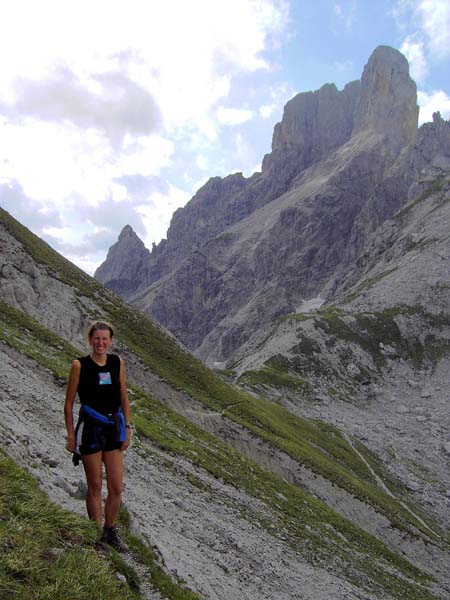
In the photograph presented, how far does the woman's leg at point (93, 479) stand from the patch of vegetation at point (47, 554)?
0.32 metres

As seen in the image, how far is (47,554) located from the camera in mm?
7191

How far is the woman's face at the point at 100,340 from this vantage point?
350 inches

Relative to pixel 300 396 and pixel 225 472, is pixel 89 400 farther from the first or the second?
pixel 300 396

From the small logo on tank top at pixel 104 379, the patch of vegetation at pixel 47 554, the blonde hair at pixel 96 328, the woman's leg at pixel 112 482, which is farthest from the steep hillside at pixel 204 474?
the blonde hair at pixel 96 328

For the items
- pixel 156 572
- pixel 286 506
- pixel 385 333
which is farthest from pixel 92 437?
pixel 385 333

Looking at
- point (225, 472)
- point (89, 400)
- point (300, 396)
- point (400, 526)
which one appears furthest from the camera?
point (300, 396)

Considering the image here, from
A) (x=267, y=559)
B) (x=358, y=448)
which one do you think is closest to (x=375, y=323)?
(x=358, y=448)

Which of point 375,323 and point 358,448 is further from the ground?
point 375,323

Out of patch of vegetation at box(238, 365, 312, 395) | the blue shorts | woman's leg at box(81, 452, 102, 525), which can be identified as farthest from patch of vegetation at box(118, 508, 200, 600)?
patch of vegetation at box(238, 365, 312, 395)

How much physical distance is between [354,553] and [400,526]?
1188cm

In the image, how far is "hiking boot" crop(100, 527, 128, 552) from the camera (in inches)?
353

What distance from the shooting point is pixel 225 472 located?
73.3ft

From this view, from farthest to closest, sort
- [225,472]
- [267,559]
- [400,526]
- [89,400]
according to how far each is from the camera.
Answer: [400,526] < [225,472] < [267,559] < [89,400]

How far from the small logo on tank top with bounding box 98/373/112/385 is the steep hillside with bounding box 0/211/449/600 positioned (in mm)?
3109
